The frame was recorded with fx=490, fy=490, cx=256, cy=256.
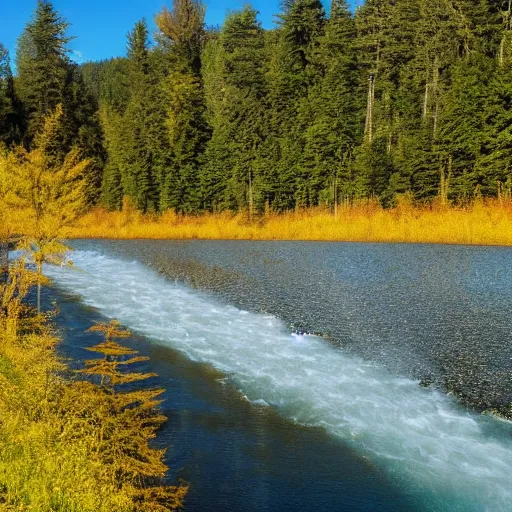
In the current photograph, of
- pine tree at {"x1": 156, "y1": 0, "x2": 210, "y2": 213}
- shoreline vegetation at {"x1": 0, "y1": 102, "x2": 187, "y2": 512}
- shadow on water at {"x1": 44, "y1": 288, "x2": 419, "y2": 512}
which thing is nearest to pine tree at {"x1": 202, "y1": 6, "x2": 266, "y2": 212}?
pine tree at {"x1": 156, "y1": 0, "x2": 210, "y2": 213}

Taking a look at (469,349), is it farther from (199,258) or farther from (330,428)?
(199,258)

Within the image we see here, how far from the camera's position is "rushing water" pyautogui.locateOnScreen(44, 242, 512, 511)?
4471 mm

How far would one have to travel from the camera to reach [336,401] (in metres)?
6.28

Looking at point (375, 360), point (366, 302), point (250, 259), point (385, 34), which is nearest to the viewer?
point (375, 360)

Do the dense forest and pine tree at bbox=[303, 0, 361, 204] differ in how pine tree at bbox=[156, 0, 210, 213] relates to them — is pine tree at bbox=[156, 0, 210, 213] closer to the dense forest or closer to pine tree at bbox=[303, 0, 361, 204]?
the dense forest

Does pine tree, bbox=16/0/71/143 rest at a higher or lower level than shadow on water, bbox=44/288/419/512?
higher

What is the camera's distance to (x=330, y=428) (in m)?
5.55

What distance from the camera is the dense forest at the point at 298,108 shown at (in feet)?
99.2

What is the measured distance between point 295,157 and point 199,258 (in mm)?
18267

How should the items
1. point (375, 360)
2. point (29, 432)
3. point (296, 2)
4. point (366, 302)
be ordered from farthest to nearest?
point (296, 2)
point (366, 302)
point (375, 360)
point (29, 432)

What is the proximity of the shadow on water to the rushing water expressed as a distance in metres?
0.02

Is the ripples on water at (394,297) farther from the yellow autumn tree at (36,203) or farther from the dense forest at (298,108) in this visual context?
the dense forest at (298,108)

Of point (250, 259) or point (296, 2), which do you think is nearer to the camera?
point (250, 259)

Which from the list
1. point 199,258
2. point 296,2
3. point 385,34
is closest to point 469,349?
point 199,258
